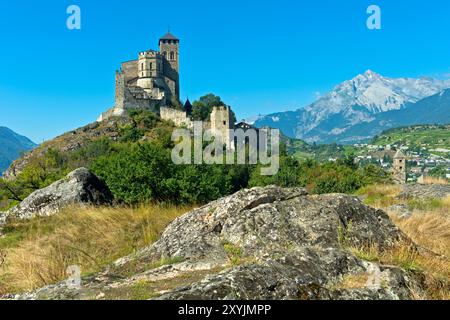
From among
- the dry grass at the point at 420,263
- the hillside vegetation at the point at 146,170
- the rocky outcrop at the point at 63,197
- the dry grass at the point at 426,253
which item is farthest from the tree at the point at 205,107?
the dry grass at the point at 420,263

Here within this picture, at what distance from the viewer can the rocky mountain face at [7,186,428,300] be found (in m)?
5.07

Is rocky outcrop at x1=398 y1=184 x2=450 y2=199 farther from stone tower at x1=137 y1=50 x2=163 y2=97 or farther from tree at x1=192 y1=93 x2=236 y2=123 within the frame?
stone tower at x1=137 y1=50 x2=163 y2=97

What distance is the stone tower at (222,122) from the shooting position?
275 ft

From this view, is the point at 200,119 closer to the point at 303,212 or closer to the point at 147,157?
the point at 147,157

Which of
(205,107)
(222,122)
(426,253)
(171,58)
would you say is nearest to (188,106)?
(205,107)

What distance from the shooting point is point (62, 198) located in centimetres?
1441

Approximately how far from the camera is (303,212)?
28.2 feet

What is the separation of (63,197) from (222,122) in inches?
2784

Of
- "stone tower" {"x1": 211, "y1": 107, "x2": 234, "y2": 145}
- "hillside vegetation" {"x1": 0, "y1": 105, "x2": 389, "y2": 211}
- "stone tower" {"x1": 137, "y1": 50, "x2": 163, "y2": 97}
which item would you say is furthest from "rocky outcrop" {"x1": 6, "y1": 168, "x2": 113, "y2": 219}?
"stone tower" {"x1": 137, "y1": 50, "x2": 163, "y2": 97}

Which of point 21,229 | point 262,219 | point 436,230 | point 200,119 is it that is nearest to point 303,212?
point 262,219

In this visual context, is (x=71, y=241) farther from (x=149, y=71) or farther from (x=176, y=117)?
(x=149, y=71)

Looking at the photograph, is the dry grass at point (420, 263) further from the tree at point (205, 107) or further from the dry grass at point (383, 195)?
the tree at point (205, 107)

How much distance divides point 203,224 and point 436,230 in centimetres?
548
